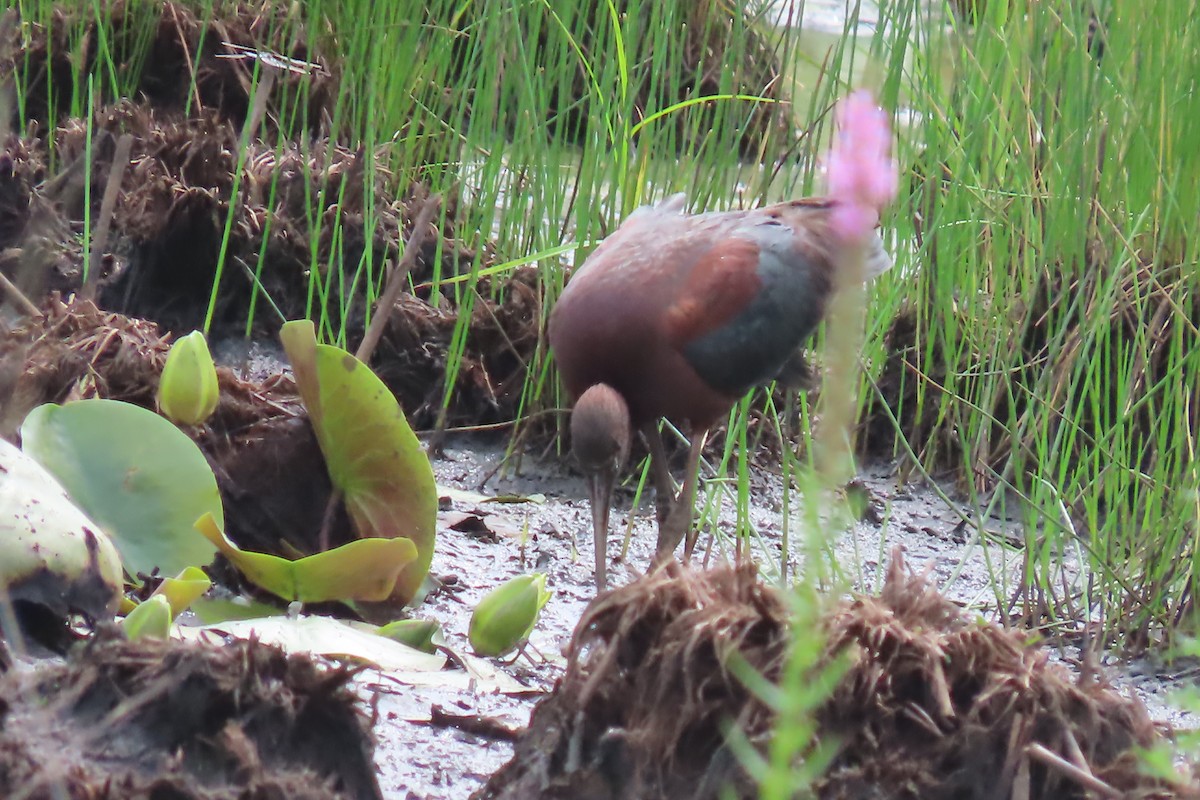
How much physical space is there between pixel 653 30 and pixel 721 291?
60 cm

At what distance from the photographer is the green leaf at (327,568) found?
2021mm

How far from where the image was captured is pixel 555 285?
3.59 meters

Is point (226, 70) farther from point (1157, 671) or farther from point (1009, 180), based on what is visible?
point (1157, 671)

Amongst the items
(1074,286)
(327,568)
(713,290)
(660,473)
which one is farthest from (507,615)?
(1074,286)

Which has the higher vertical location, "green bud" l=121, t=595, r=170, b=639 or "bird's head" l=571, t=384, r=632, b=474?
"green bud" l=121, t=595, r=170, b=639

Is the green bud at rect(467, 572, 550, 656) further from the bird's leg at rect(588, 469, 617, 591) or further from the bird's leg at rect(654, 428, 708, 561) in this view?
the bird's leg at rect(654, 428, 708, 561)

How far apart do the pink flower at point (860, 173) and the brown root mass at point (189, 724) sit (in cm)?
89

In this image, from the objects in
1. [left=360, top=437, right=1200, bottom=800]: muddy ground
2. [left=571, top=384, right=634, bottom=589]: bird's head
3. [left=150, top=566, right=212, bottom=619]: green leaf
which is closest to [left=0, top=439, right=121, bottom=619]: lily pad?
[left=150, top=566, right=212, bottom=619]: green leaf

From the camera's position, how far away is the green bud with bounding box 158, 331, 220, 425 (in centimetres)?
227

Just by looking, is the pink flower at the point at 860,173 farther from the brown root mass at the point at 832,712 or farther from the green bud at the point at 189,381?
the green bud at the point at 189,381

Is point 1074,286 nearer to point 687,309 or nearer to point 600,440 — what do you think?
point 687,309

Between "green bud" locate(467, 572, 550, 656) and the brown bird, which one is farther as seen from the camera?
the brown bird

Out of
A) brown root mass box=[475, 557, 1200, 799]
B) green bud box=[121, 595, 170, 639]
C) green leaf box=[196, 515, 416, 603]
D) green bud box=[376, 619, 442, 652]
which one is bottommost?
green bud box=[376, 619, 442, 652]

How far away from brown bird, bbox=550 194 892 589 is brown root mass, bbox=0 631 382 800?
1325 millimetres
